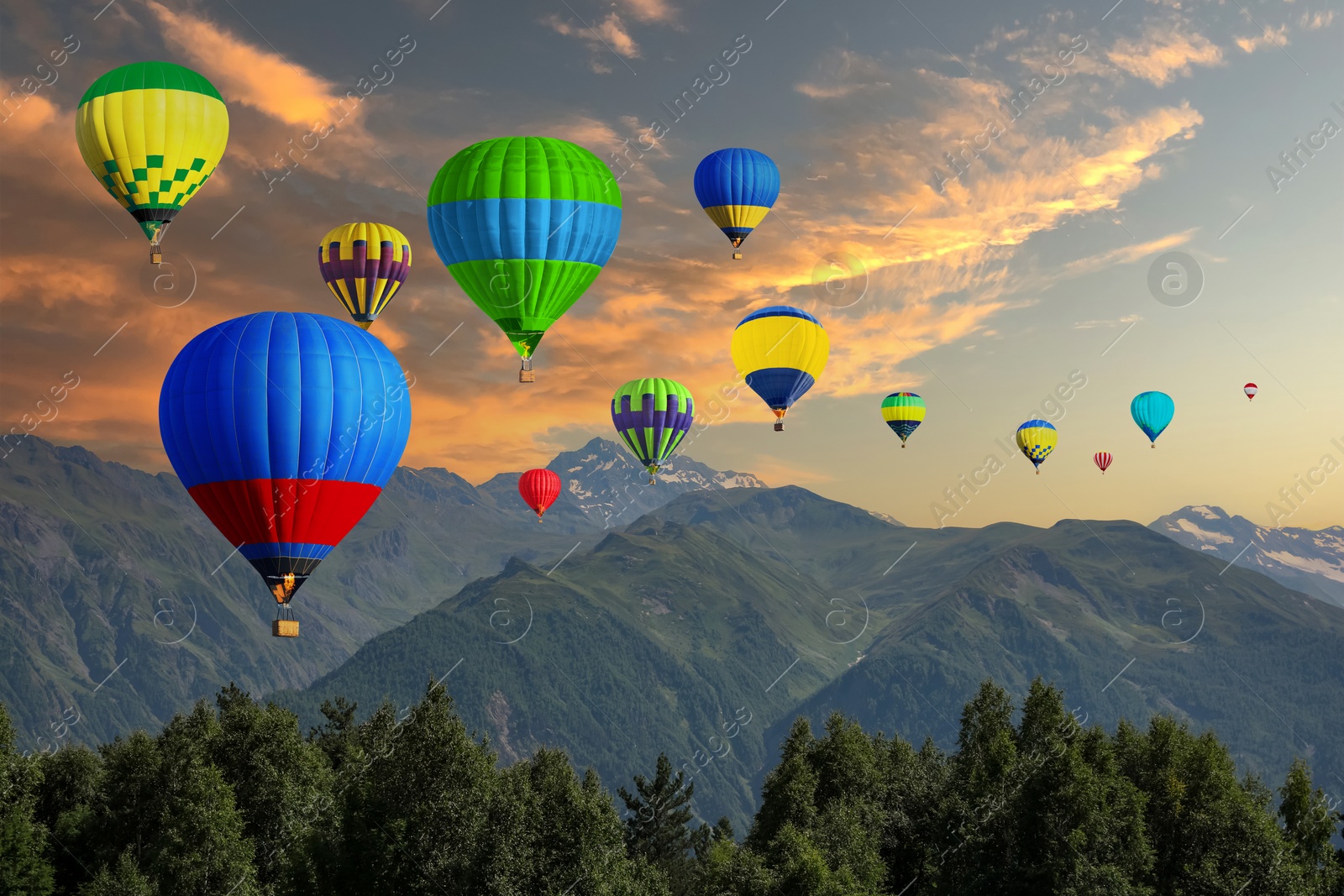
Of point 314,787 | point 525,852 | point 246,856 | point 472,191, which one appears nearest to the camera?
point 525,852

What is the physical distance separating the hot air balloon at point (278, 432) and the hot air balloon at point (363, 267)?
35672 mm

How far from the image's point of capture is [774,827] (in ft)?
326

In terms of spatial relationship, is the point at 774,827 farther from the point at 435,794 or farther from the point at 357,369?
the point at 357,369

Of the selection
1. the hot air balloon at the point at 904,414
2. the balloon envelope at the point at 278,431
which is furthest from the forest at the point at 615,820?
the hot air balloon at the point at 904,414

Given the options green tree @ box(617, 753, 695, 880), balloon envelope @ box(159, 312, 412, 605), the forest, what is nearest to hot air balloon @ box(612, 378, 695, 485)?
the forest

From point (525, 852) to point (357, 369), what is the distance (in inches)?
1342

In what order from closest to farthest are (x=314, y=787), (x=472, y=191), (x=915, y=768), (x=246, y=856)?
1. (x=246, y=856)
2. (x=472, y=191)
3. (x=314, y=787)
4. (x=915, y=768)

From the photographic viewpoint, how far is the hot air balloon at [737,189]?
125 meters

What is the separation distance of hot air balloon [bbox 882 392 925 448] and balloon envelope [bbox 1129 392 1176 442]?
35.3 meters

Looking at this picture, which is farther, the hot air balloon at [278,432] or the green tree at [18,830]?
the green tree at [18,830]

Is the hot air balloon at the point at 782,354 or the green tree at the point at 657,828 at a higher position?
the hot air balloon at the point at 782,354

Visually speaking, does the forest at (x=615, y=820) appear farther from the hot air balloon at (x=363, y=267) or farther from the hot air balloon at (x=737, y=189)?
the hot air balloon at (x=737, y=189)

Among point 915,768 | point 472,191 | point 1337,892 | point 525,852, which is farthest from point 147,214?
point 1337,892

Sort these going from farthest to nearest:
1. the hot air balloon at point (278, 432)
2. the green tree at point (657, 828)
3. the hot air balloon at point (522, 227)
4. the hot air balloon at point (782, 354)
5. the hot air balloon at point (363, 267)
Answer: the green tree at point (657, 828) < the hot air balloon at point (782, 354) < the hot air balloon at point (363, 267) < the hot air balloon at point (522, 227) < the hot air balloon at point (278, 432)
